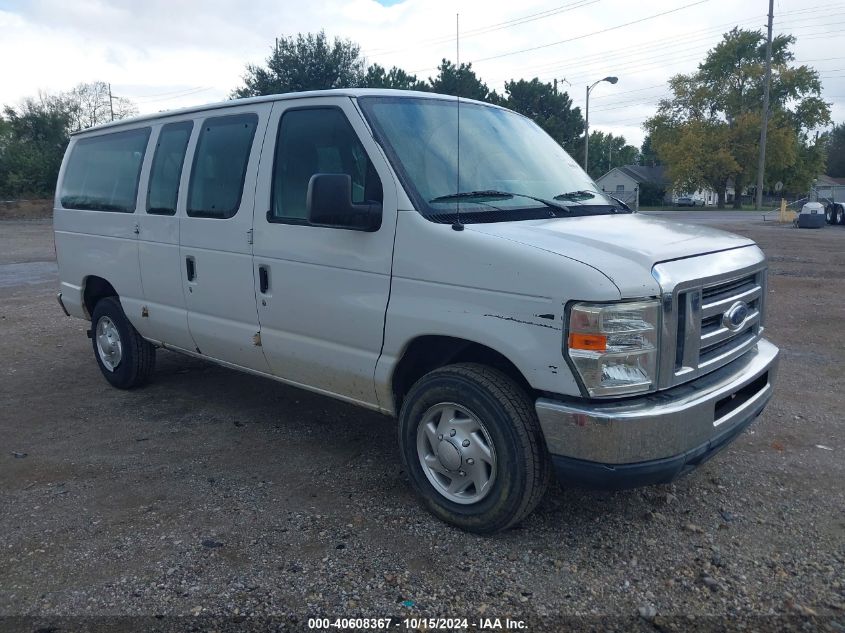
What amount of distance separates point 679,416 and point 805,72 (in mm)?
68236

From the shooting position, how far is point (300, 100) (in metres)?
4.29

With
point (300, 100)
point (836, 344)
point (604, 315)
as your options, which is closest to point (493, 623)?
point (604, 315)

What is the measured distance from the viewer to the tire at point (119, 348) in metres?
5.92

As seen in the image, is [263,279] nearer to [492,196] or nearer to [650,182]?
[492,196]

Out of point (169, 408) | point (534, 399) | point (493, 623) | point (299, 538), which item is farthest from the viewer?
point (169, 408)

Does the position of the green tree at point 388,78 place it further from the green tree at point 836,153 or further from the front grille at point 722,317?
the green tree at point 836,153

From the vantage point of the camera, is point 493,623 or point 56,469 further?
point 56,469

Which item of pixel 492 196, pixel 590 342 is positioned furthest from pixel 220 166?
pixel 590 342

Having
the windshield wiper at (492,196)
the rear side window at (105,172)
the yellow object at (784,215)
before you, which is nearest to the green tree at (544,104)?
the yellow object at (784,215)

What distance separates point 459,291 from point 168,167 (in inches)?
114

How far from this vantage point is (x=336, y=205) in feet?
11.8

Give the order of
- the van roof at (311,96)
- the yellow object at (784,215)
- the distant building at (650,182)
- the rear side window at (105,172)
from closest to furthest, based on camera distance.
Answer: the van roof at (311,96) < the rear side window at (105,172) < the yellow object at (784,215) < the distant building at (650,182)

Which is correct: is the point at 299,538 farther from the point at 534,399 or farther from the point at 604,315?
the point at 604,315

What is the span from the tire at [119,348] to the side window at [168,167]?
3.70 ft
